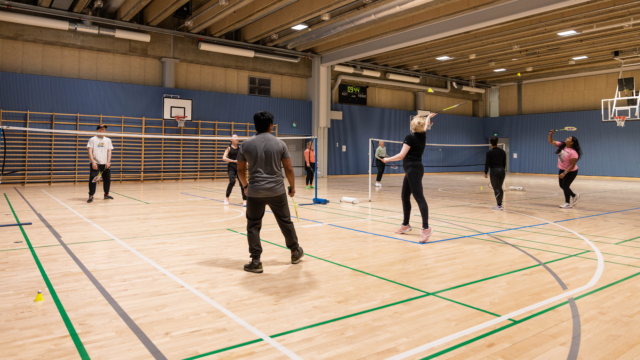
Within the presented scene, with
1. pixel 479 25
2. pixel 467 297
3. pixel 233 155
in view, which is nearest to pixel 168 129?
pixel 233 155

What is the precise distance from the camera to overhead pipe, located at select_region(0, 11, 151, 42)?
14859 mm

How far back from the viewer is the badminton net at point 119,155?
15.5 m

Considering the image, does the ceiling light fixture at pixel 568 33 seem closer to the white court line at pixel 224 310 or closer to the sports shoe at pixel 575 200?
the sports shoe at pixel 575 200

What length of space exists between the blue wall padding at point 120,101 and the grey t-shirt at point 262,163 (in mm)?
15260

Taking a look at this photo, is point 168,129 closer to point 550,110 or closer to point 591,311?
point 591,311

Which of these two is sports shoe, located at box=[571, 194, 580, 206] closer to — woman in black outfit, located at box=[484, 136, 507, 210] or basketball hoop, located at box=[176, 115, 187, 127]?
woman in black outfit, located at box=[484, 136, 507, 210]

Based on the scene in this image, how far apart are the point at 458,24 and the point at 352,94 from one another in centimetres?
1015

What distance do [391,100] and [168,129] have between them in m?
14.9

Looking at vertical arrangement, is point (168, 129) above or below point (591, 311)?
above

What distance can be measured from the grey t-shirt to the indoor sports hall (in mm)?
15

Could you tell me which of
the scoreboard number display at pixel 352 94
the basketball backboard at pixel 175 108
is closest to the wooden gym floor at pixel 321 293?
the basketball backboard at pixel 175 108

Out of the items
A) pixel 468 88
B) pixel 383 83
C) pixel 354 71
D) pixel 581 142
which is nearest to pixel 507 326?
pixel 354 71

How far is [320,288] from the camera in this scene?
3961 millimetres

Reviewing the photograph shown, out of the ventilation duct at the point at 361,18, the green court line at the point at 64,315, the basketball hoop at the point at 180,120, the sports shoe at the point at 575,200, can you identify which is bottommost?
the green court line at the point at 64,315
